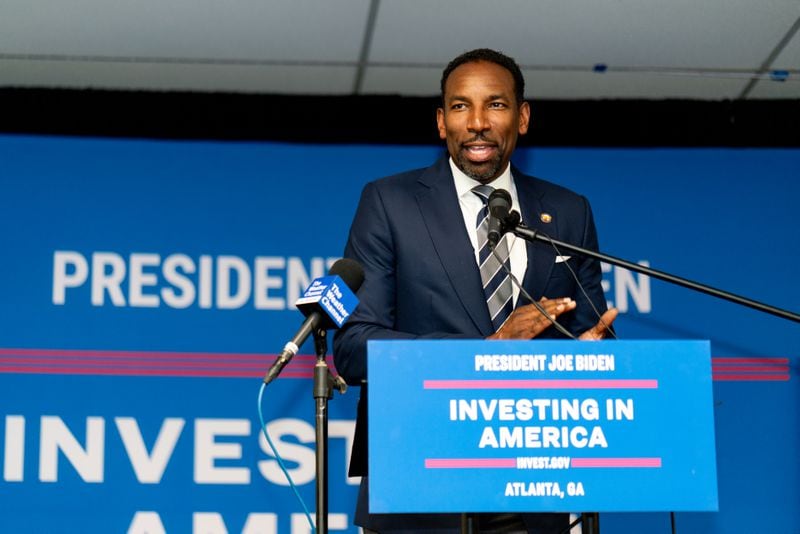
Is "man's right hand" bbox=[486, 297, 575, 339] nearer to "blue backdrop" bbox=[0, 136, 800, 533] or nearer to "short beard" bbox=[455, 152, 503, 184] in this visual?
"short beard" bbox=[455, 152, 503, 184]

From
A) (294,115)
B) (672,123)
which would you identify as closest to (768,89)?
(672,123)

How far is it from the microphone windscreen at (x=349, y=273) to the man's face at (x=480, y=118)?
56cm

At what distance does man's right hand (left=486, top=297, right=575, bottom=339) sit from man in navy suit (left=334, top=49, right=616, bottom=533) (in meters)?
0.03

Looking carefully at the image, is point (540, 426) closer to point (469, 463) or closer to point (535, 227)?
point (469, 463)

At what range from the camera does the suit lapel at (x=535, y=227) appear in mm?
2686

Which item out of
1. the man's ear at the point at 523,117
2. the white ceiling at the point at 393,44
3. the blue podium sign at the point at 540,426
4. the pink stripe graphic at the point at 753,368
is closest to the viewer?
the blue podium sign at the point at 540,426

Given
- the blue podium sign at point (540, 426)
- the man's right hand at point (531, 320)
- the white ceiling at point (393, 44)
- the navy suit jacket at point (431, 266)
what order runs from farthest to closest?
1. the white ceiling at point (393, 44)
2. the navy suit jacket at point (431, 266)
3. the man's right hand at point (531, 320)
4. the blue podium sign at point (540, 426)

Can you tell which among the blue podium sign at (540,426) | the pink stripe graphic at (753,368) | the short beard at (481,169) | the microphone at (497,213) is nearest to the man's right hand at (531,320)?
the microphone at (497,213)

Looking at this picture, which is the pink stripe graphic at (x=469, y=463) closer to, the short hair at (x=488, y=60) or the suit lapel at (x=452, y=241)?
the suit lapel at (x=452, y=241)

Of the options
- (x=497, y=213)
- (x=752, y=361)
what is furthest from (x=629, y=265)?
(x=752, y=361)

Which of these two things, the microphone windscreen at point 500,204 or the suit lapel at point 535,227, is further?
the suit lapel at point 535,227

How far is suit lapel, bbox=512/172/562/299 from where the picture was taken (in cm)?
269

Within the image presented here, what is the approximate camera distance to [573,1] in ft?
12.9

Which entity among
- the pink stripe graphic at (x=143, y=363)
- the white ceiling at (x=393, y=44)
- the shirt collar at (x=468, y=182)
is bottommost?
the pink stripe graphic at (x=143, y=363)
